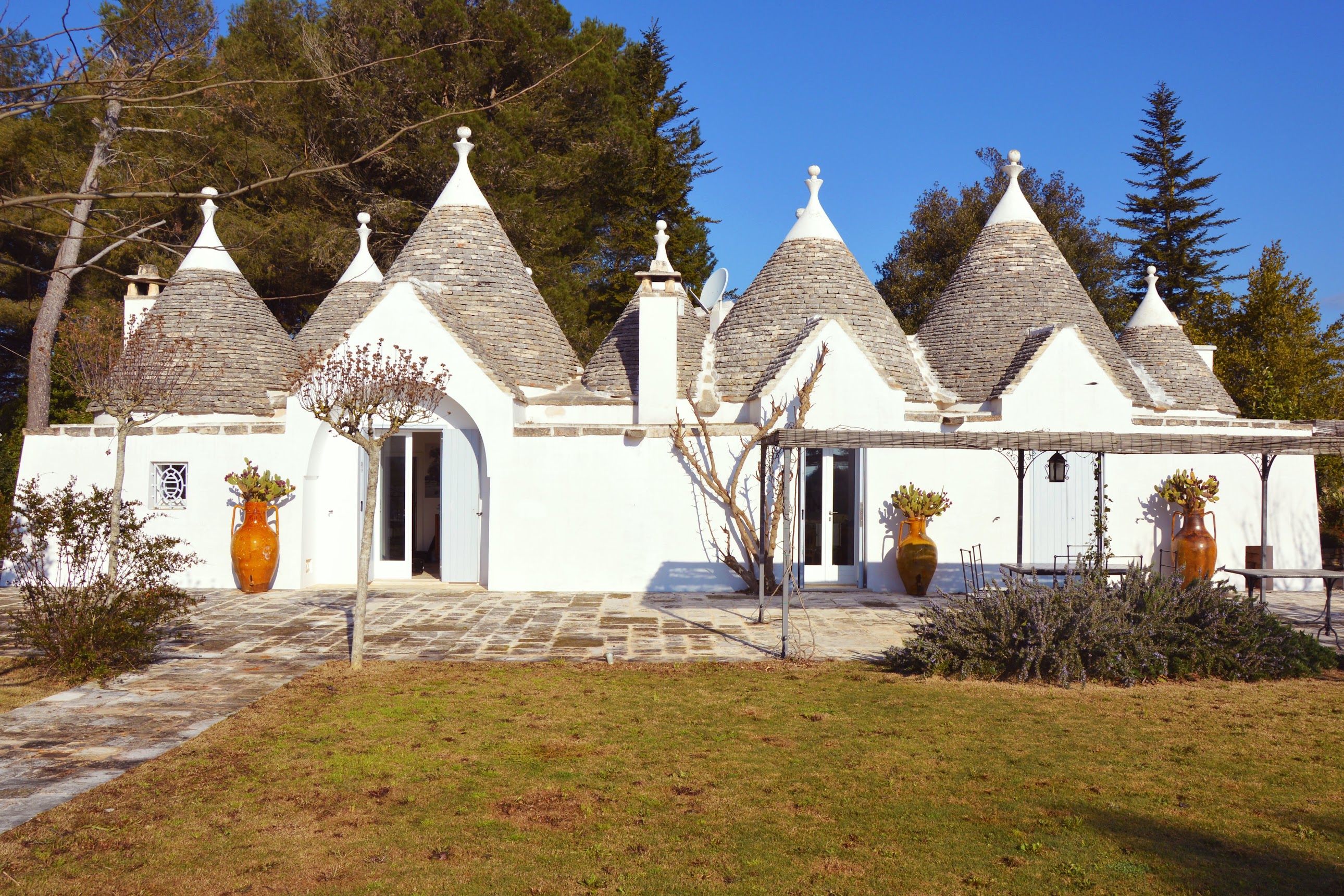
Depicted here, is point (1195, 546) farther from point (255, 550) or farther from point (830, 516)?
point (255, 550)

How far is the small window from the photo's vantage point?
1427 centimetres

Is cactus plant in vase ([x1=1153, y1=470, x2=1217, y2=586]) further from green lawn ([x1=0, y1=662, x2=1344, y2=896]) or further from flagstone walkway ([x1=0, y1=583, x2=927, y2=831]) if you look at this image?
green lawn ([x1=0, y1=662, x2=1344, y2=896])

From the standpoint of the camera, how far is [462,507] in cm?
1465

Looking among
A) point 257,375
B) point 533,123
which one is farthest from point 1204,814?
point 533,123

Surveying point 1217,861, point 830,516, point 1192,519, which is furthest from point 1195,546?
point 1217,861

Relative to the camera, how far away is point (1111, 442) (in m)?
10.2

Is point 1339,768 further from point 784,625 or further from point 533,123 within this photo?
point 533,123

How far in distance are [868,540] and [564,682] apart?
7.38 meters

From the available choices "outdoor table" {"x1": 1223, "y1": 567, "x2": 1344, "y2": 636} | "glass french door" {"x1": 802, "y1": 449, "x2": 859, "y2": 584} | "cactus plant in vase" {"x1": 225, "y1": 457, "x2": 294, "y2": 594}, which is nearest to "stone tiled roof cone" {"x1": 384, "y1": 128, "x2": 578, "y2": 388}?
"cactus plant in vase" {"x1": 225, "y1": 457, "x2": 294, "y2": 594}

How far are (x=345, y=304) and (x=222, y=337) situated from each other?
2.62m

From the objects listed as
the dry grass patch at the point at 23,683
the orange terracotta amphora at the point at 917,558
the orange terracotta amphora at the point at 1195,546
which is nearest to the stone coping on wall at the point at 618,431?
the orange terracotta amphora at the point at 917,558

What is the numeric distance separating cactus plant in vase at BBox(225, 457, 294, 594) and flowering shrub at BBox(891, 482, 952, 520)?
9016 millimetres

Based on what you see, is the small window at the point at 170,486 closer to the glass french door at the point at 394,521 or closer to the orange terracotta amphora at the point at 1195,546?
the glass french door at the point at 394,521

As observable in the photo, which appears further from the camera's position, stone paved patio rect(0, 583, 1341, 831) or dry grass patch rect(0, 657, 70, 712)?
dry grass patch rect(0, 657, 70, 712)
